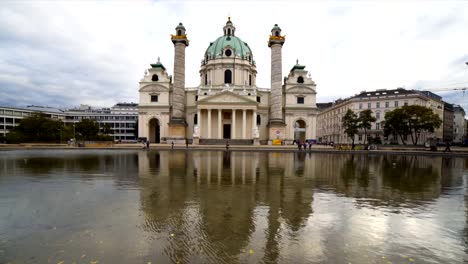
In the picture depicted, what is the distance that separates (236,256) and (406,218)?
4995mm

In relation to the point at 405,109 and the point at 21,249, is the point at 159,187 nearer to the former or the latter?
the point at 21,249

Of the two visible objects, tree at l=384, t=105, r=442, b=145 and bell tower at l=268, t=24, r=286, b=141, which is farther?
bell tower at l=268, t=24, r=286, b=141

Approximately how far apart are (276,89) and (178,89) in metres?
22.8

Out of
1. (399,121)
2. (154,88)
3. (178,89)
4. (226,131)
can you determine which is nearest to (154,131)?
(154,88)

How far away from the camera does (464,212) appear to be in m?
7.06

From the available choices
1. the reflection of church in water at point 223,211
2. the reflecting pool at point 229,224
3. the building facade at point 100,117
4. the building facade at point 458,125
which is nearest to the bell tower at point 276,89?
the reflection of church in water at point 223,211

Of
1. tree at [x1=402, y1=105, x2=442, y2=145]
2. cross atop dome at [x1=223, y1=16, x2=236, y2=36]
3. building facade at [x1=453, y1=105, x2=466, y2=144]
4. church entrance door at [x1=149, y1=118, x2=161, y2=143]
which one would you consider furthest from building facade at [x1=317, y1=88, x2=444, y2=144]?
church entrance door at [x1=149, y1=118, x2=161, y2=143]

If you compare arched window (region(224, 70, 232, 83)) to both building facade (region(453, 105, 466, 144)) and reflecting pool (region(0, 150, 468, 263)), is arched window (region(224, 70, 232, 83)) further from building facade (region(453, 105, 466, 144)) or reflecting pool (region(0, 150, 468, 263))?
building facade (region(453, 105, 466, 144))

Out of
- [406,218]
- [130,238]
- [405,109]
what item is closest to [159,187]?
[130,238]

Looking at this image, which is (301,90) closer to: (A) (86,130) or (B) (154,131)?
(B) (154,131)

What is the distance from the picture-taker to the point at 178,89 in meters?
56.2

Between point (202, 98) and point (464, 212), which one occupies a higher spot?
point (202, 98)

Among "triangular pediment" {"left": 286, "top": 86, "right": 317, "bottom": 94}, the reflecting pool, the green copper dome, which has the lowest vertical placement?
the reflecting pool

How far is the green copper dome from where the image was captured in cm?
6569
